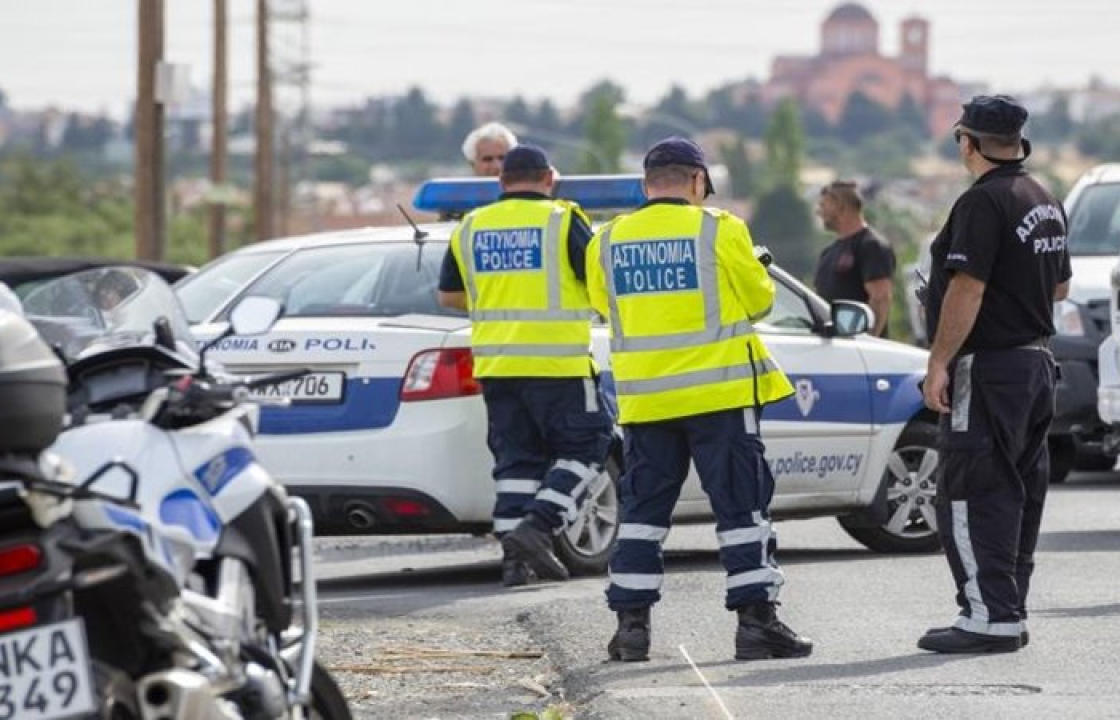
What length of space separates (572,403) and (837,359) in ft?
5.69

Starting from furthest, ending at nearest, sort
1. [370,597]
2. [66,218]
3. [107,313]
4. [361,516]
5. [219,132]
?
[66,218] < [219,132] < [370,597] < [361,516] < [107,313]

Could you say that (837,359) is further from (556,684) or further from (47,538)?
(47,538)

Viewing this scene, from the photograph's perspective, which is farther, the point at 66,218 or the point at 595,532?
the point at 66,218

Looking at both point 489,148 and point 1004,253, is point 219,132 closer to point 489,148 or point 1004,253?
point 489,148

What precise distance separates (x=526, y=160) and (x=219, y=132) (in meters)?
35.5

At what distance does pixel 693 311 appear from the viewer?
9.39 m

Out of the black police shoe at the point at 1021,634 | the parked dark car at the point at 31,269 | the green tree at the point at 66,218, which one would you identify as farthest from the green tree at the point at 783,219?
the black police shoe at the point at 1021,634

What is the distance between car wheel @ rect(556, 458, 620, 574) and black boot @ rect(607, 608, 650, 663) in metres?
2.48

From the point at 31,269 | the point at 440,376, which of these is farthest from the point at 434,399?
the point at 31,269

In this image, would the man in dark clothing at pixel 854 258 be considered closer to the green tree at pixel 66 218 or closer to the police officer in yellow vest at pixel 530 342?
the police officer in yellow vest at pixel 530 342

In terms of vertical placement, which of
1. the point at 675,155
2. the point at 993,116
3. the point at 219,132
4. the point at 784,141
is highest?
the point at 993,116

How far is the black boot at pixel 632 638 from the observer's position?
30.5 ft

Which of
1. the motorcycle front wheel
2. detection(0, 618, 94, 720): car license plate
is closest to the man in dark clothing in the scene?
the motorcycle front wheel

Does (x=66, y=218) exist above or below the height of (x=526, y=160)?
below
